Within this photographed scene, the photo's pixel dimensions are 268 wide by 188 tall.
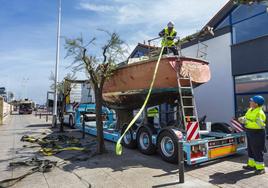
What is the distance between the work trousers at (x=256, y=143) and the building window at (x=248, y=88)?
542 centimetres

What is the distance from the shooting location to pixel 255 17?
11.6m

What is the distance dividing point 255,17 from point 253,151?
25.1 ft

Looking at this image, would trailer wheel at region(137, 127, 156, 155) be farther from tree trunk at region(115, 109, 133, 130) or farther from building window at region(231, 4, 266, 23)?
building window at region(231, 4, 266, 23)

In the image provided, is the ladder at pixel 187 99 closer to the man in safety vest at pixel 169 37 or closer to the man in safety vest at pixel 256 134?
the man in safety vest at pixel 169 37

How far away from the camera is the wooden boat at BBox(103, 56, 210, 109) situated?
7.66 m

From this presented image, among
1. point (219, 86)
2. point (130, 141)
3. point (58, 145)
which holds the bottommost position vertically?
point (58, 145)

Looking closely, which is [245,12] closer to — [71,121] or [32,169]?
[32,169]

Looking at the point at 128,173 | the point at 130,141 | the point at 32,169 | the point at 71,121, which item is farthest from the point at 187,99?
the point at 71,121

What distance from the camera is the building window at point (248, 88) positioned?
11.0m

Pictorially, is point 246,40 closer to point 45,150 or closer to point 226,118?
point 226,118

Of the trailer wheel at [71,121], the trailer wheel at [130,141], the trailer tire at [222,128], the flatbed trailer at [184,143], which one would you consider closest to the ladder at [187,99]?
the flatbed trailer at [184,143]

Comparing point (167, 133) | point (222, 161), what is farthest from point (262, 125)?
point (167, 133)

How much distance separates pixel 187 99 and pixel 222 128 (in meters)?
1.87

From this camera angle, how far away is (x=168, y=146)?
719 centimetres
